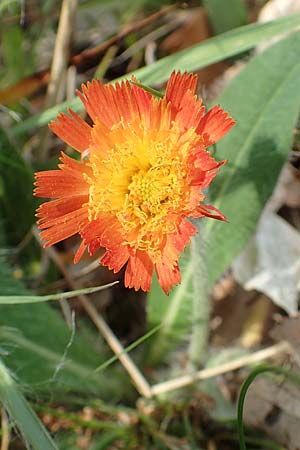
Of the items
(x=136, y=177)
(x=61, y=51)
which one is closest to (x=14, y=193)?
(x=61, y=51)

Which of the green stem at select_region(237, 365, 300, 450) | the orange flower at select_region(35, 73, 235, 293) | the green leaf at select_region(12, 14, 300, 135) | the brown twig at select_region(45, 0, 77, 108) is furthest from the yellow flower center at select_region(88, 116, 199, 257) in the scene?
the brown twig at select_region(45, 0, 77, 108)

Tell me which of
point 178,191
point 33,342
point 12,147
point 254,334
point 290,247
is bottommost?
point 254,334

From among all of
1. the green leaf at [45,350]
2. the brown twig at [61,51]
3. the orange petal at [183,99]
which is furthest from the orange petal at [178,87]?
the brown twig at [61,51]

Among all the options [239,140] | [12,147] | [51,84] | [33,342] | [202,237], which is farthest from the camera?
[51,84]

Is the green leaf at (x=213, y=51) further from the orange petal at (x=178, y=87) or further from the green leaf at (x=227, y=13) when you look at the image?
the orange petal at (x=178, y=87)

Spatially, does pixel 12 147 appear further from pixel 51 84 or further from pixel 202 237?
pixel 202 237

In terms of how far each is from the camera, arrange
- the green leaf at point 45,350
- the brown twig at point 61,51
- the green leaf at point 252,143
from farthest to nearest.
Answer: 1. the brown twig at point 61,51
2. the green leaf at point 45,350
3. the green leaf at point 252,143

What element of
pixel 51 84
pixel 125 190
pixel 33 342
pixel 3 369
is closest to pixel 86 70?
pixel 51 84
